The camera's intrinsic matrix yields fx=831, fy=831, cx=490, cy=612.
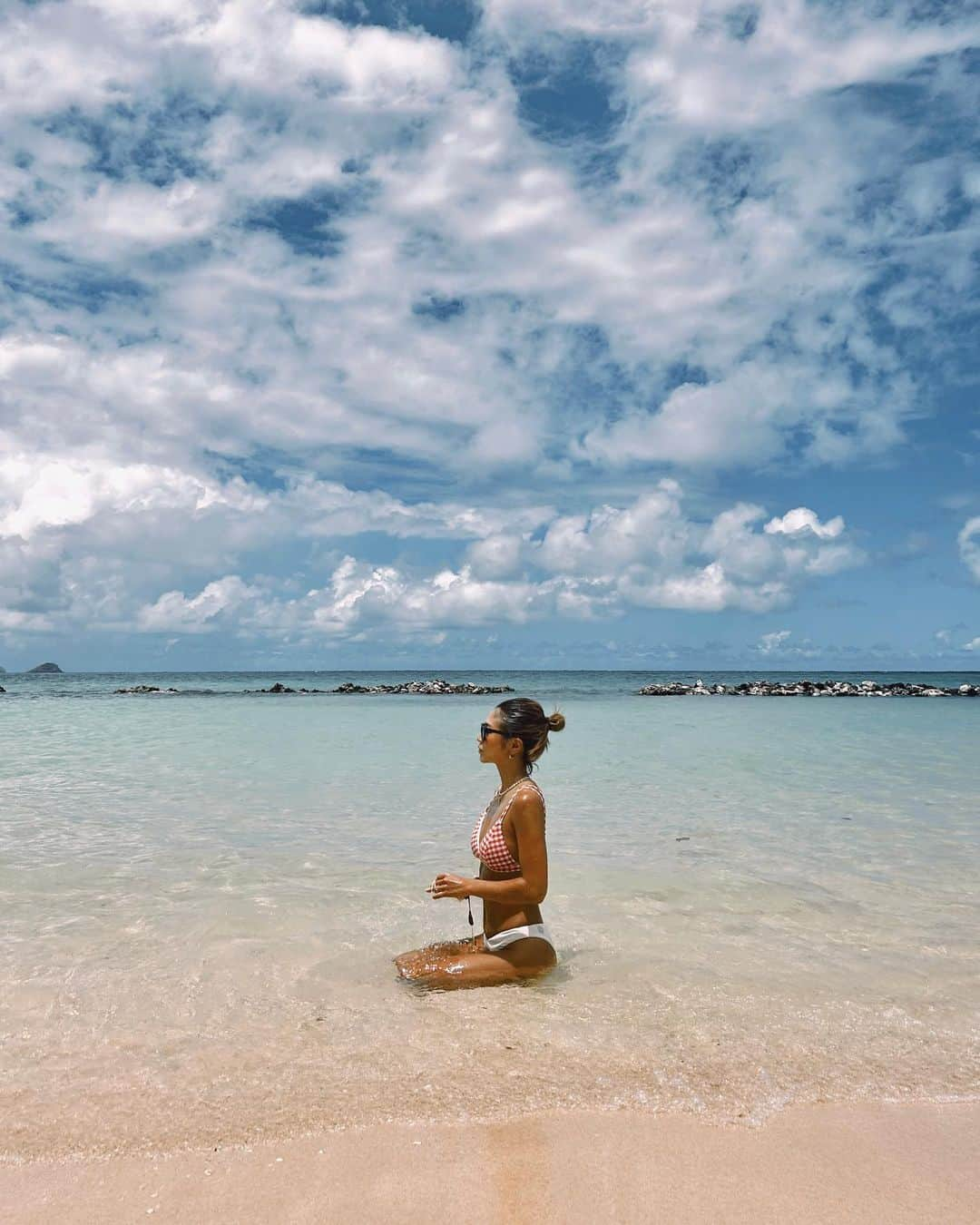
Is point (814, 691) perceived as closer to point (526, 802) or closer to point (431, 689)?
point (431, 689)

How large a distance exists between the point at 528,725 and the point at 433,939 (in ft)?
8.13

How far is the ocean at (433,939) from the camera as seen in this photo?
13.8ft

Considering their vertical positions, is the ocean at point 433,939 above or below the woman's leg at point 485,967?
below

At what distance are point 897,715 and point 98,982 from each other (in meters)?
43.1

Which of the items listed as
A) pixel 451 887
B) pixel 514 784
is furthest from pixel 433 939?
pixel 514 784

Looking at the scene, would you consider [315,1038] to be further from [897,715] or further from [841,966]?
[897,715]

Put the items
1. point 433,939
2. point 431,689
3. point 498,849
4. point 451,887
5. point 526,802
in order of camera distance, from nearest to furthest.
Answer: point 451,887 → point 526,802 → point 498,849 → point 433,939 → point 431,689

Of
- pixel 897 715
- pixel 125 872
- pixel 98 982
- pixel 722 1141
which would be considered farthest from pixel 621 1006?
pixel 897 715

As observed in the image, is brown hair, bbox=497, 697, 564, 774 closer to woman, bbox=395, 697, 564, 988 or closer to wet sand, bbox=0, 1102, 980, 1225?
woman, bbox=395, 697, 564, 988

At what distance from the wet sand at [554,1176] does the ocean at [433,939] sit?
20cm

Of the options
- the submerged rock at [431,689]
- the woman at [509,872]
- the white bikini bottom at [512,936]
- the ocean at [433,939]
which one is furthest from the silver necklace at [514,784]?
the submerged rock at [431,689]

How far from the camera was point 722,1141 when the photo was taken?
3730 millimetres

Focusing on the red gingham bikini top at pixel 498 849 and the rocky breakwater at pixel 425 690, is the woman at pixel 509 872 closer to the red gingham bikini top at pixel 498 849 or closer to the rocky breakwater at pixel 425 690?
the red gingham bikini top at pixel 498 849

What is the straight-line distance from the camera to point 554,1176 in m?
3.43
